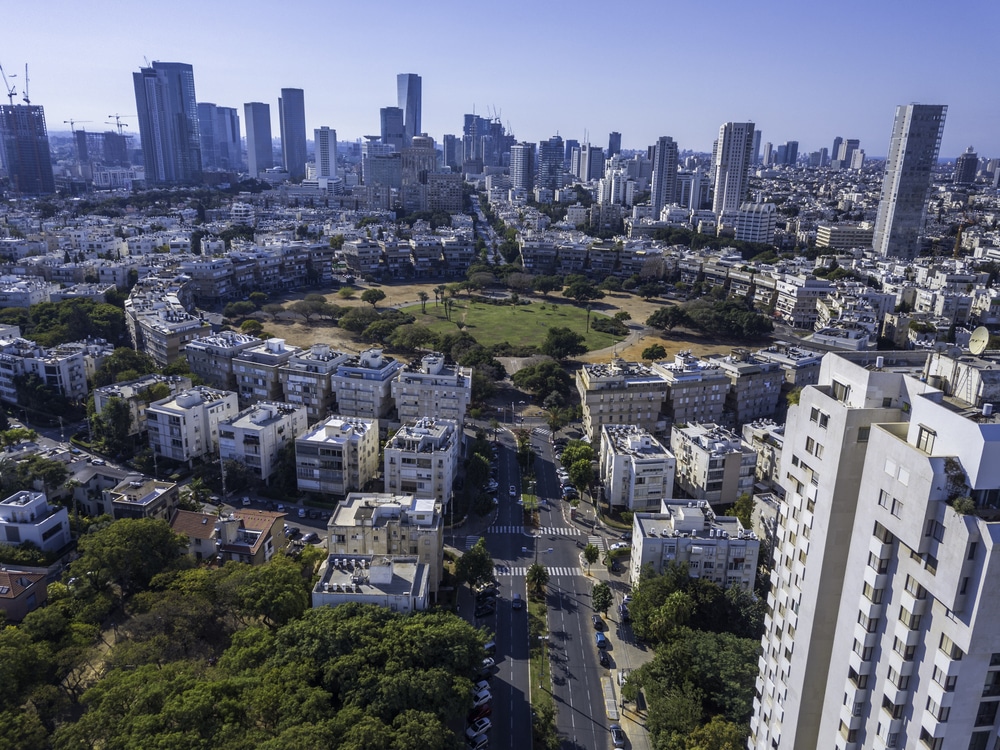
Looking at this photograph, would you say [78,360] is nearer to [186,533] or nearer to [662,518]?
[186,533]

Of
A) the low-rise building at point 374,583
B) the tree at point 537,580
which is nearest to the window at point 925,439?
the low-rise building at point 374,583

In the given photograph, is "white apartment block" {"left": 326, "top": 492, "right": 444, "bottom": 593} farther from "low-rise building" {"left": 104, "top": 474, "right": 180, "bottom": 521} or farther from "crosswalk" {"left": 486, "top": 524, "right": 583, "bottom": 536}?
"low-rise building" {"left": 104, "top": 474, "right": 180, "bottom": 521}

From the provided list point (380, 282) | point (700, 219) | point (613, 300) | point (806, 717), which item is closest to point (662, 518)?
point (806, 717)

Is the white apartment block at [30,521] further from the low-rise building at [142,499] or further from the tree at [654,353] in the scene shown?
the tree at [654,353]

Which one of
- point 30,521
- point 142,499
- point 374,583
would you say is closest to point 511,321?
point 142,499

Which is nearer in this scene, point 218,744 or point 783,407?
point 218,744

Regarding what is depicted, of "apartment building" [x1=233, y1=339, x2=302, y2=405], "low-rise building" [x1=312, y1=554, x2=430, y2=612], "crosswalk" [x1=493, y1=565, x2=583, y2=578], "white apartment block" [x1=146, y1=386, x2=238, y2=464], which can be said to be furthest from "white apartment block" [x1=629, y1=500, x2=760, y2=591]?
"apartment building" [x1=233, y1=339, x2=302, y2=405]
